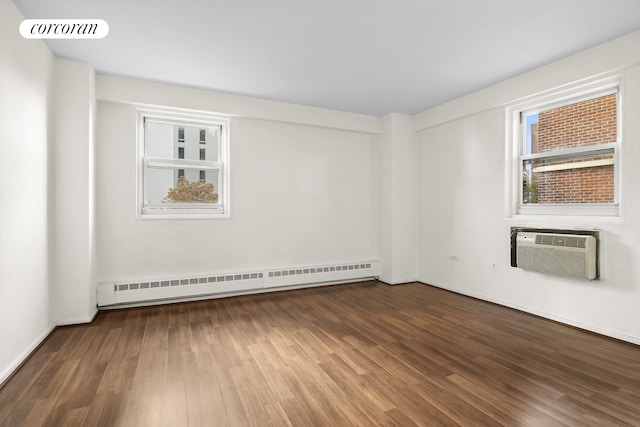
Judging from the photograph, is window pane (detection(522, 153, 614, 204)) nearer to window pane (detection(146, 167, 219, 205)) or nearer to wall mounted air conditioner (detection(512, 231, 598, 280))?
wall mounted air conditioner (detection(512, 231, 598, 280))

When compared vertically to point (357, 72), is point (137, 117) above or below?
below

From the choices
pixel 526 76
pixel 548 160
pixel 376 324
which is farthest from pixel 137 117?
pixel 548 160

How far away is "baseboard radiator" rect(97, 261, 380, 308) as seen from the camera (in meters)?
3.80

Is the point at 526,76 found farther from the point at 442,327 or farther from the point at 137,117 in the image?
the point at 137,117

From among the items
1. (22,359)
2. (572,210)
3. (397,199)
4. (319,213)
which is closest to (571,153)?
(572,210)

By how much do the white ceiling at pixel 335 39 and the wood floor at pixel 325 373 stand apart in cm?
276

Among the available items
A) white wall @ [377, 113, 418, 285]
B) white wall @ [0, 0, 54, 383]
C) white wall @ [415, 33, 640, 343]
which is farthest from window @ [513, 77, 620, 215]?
white wall @ [0, 0, 54, 383]

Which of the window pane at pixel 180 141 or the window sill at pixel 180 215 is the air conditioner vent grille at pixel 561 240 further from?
the window pane at pixel 180 141

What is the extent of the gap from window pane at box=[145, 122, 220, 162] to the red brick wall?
4.20 m

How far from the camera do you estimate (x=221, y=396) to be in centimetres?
204

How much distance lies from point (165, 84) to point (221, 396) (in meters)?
3.61

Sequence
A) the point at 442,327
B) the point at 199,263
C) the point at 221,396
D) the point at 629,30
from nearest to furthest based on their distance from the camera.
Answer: the point at 221,396 → the point at 629,30 → the point at 442,327 → the point at 199,263

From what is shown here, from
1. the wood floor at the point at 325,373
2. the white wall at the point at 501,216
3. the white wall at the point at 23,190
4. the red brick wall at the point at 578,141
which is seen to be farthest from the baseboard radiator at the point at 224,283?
the red brick wall at the point at 578,141

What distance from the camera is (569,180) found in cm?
346
